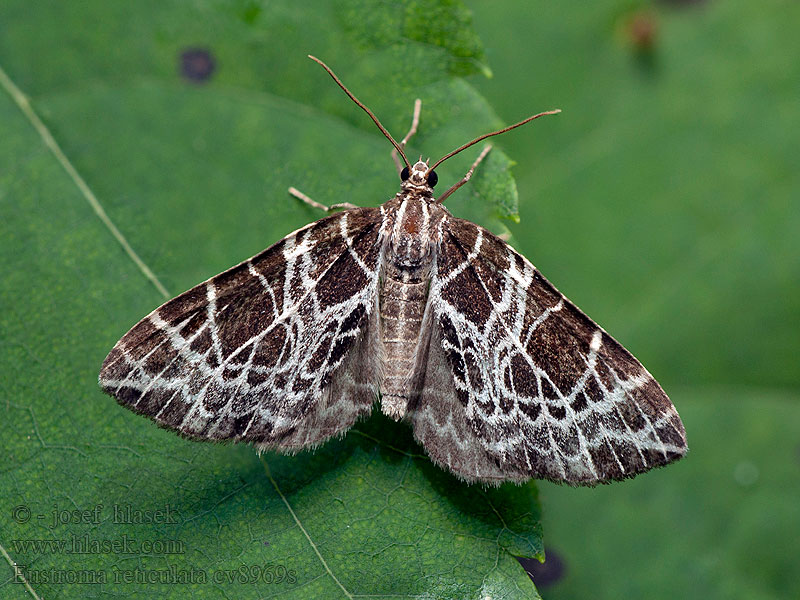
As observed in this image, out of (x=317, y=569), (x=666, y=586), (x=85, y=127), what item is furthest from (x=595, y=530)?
(x=85, y=127)

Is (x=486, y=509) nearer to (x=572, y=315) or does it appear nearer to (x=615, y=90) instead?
(x=572, y=315)

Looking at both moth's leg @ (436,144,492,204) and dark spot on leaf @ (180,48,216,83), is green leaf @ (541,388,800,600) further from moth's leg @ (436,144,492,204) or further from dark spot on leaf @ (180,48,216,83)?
dark spot on leaf @ (180,48,216,83)

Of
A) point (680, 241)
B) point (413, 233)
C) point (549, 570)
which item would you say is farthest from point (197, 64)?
point (549, 570)

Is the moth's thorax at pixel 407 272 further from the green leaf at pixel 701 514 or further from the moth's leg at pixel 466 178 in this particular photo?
the green leaf at pixel 701 514

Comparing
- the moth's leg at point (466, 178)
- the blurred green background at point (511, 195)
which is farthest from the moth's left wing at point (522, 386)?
the blurred green background at point (511, 195)

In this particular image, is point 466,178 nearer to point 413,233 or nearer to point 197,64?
point 413,233

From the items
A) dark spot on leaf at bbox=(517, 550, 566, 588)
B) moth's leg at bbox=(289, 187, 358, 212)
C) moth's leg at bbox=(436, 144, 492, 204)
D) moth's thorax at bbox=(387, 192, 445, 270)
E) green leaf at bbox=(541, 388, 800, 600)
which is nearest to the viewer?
moth's leg at bbox=(436, 144, 492, 204)

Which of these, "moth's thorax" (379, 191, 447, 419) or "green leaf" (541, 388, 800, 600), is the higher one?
"moth's thorax" (379, 191, 447, 419)

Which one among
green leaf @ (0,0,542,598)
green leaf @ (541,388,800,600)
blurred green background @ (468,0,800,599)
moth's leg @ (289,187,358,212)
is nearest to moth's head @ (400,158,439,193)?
green leaf @ (0,0,542,598)
